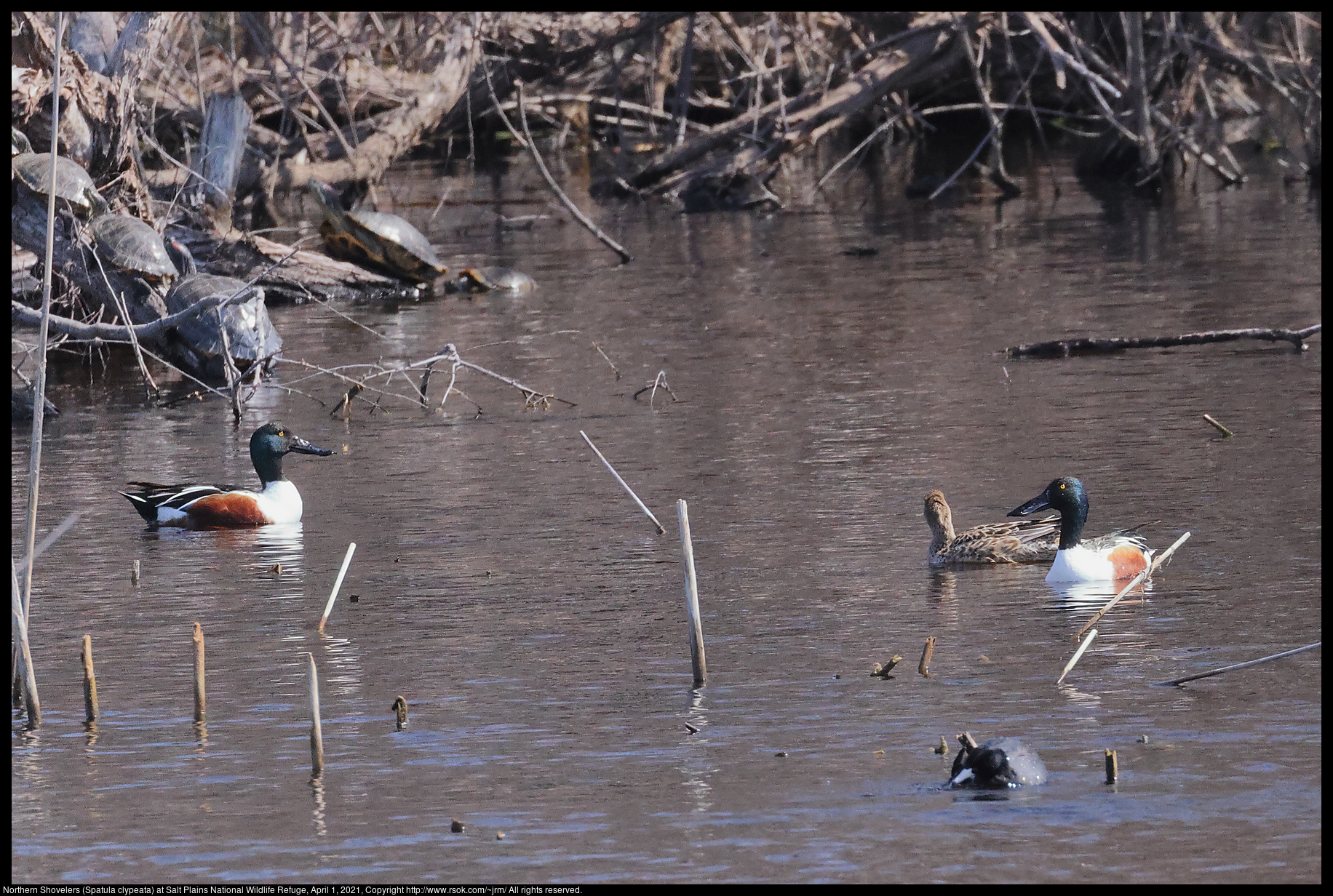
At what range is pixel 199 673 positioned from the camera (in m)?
6.78

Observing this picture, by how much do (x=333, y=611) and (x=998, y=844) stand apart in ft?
13.3

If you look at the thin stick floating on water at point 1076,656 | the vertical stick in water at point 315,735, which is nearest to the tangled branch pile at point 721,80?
the thin stick floating on water at point 1076,656

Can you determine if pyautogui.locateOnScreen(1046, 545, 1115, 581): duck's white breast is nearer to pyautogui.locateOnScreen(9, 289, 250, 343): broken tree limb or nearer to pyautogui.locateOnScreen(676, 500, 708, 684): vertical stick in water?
pyautogui.locateOnScreen(676, 500, 708, 684): vertical stick in water

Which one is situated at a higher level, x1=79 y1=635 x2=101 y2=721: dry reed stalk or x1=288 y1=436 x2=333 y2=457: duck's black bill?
x1=288 y1=436 x2=333 y2=457: duck's black bill

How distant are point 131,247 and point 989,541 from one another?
9017 mm

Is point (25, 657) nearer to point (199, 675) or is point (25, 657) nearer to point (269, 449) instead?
point (199, 675)

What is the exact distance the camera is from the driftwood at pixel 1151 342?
14.1m

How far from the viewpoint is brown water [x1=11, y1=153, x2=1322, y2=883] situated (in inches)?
223

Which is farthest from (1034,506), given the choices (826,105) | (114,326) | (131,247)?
(826,105)

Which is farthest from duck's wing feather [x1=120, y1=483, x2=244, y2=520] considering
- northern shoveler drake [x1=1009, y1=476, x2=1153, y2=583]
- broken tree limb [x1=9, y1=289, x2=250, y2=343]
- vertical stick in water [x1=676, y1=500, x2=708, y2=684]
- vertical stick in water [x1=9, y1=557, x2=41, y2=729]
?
northern shoveler drake [x1=1009, y1=476, x2=1153, y2=583]

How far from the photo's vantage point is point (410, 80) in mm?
30078

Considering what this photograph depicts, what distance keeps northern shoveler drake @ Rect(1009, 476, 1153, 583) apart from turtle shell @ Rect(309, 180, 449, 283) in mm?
13224
